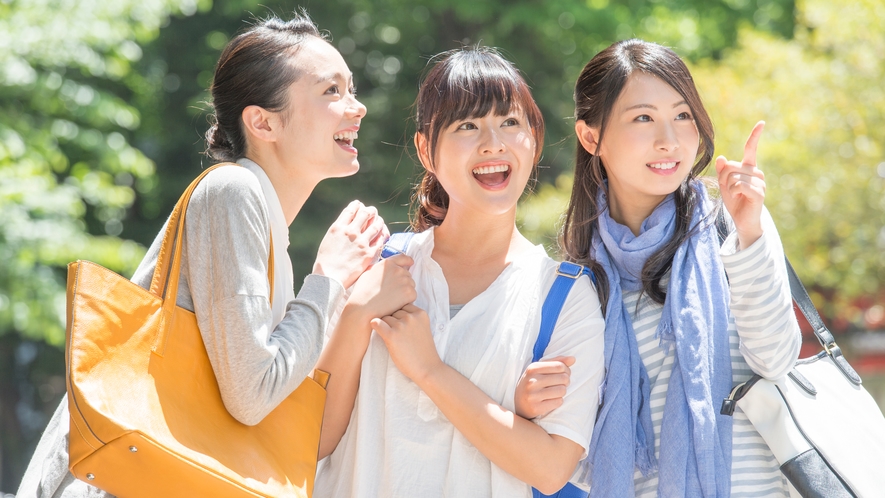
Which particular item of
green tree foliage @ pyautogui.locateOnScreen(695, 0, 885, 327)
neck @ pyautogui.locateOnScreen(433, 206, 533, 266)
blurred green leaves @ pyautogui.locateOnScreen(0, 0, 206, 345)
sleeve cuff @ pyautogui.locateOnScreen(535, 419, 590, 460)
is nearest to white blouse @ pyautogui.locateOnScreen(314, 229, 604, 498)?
sleeve cuff @ pyautogui.locateOnScreen(535, 419, 590, 460)

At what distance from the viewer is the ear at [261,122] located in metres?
2.34

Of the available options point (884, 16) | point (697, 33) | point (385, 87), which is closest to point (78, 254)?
point (884, 16)

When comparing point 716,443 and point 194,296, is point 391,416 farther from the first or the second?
point 716,443

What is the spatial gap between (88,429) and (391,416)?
815 millimetres

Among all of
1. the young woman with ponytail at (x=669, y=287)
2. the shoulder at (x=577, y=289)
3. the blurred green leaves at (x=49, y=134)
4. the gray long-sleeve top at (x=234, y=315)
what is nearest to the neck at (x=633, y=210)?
the young woman with ponytail at (x=669, y=287)

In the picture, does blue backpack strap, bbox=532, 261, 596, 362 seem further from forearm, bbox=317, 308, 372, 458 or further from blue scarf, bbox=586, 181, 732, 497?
forearm, bbox=317, 308, 372, 458

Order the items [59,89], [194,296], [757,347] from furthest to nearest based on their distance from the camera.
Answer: [59,89]
[757,347]
[194,296]

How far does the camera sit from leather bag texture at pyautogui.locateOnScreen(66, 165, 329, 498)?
1744mm

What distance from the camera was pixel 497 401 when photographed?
7.52ft

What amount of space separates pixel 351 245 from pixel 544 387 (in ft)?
2.17

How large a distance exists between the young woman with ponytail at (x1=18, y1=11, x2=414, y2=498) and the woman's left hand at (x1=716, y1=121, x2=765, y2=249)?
87cm

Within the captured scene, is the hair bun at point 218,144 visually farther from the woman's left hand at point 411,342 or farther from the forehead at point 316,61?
the woman's left hand at point 411,342

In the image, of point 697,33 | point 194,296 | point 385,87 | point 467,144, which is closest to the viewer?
point 194,296

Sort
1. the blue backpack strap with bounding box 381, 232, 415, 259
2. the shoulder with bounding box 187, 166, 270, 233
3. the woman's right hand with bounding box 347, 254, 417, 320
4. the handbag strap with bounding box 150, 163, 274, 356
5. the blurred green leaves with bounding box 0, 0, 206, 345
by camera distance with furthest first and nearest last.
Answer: the blurred green leaves with bounding box 0, 0, 206, 345
the blue backpack strap with bounding box 381, 232, 415, 259
the woman's right hand with bounding box 347, 254, 417, 320
the shoulder with bounding box 187, 166, 270, 233
the handbag strap with bounding box 150, 163, 274, 356
